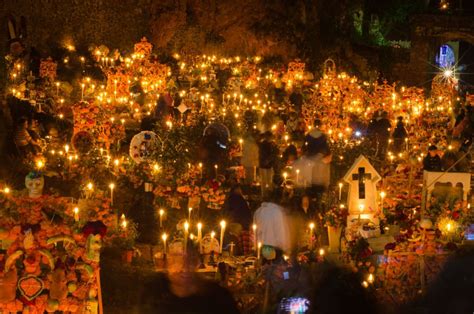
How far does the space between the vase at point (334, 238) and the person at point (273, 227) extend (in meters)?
1.53

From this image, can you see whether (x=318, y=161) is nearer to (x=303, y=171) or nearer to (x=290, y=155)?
(x=303, y=171)

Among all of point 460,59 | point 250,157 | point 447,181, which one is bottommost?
point 447,181

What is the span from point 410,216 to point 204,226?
3547 mm

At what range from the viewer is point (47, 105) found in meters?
17.8

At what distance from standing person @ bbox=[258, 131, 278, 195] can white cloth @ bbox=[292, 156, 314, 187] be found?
2.19ft

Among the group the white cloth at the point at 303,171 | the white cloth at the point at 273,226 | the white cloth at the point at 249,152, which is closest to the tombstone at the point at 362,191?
the white cloth at the point at 303,171

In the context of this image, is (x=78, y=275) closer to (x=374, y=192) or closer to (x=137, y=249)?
(x=137, y=249)

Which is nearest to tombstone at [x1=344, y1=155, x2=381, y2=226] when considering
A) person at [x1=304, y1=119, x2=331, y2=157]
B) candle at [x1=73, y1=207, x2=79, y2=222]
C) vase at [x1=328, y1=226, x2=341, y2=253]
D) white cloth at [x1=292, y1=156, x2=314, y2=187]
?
vase at [x1=328, y1=226, x2=341, y2=253]

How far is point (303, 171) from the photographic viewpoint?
12.4 m

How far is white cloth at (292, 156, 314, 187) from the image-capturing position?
12.2 m

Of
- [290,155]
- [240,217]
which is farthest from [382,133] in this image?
[240,217]

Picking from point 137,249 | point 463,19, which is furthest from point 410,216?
point 463,19

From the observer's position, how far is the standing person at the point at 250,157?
44.6ft

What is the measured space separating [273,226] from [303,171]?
11.3ft
